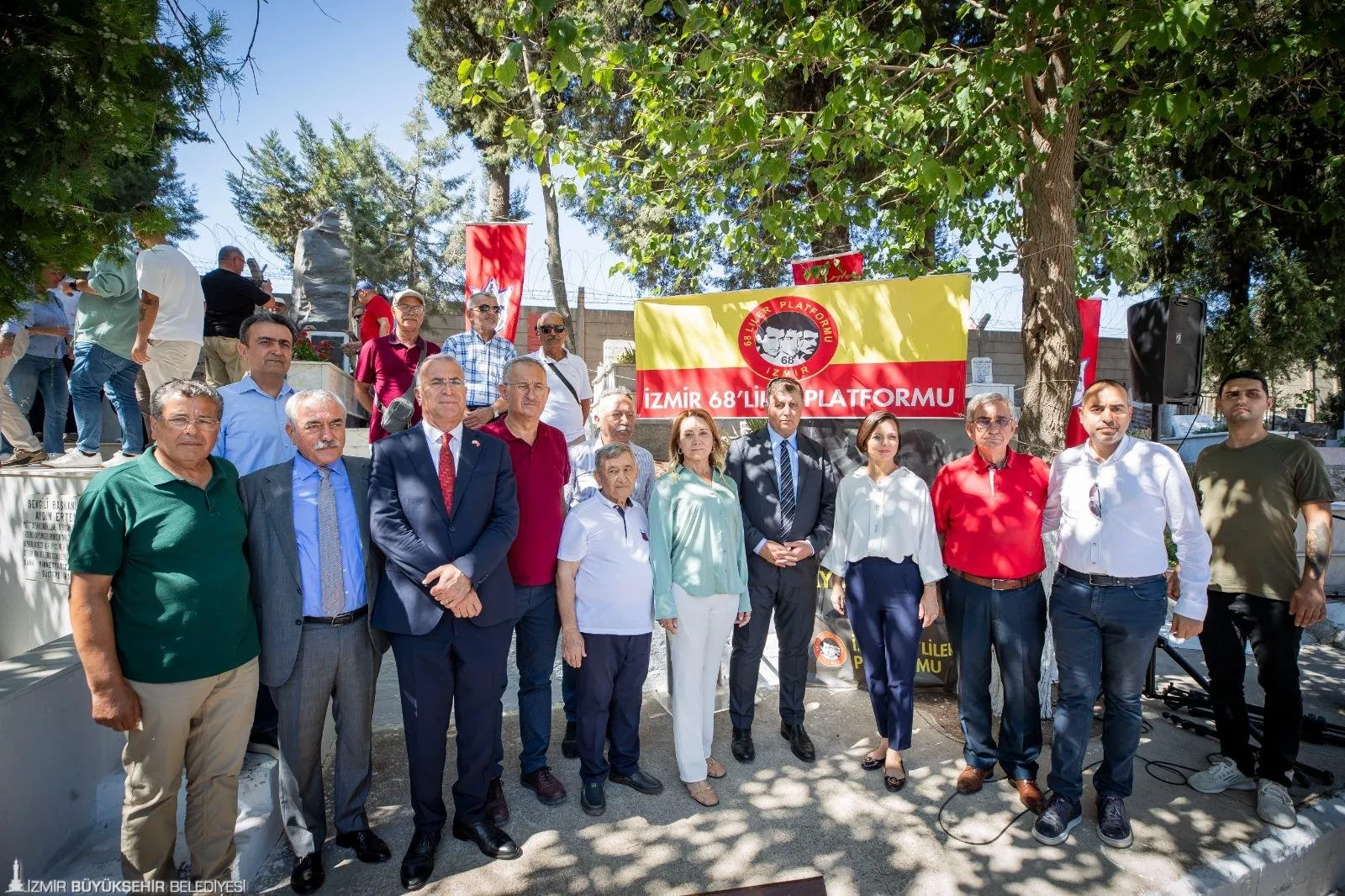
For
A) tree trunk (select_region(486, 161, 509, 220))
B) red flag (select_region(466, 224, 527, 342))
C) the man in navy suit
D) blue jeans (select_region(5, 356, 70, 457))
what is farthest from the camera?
tree trunk (select_region(486, 161, 509, 220))

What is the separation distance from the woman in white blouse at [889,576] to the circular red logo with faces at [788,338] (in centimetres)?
125

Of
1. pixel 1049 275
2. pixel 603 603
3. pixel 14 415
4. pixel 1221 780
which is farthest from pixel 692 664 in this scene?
pixel 14 415

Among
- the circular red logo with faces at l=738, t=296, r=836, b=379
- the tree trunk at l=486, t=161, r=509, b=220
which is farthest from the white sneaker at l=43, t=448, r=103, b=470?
the tree trunk at l=486, t=161, r=509, b=220

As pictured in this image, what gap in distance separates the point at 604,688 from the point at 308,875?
1.44 m

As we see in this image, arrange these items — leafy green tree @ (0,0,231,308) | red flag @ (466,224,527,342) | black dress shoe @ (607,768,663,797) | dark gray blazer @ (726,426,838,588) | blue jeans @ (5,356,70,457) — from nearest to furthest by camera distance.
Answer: leafy green tree @ (0,0,231,308) → black dress shoe @ (607,768,663,797) → dark gray blazer @ (726,426,838,588) → blue jeans @ (5,356,70,457) → red flag @ (466,224,527,342)

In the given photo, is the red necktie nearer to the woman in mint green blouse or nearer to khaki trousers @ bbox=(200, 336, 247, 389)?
the woman in mint green blouse

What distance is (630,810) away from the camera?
3402 millimetres

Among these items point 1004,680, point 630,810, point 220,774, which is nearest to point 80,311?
point 220,774

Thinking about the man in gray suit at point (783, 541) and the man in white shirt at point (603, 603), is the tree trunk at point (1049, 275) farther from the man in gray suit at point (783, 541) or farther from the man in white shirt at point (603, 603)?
the man in white shirt at point (603, 603)

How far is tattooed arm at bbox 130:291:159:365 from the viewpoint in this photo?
4.66m

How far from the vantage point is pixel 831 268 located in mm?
6488

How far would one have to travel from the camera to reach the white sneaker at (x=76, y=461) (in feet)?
16.9

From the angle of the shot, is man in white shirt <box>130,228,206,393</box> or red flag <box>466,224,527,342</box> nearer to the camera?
man in white shirt <box>130,228,206,393</box>

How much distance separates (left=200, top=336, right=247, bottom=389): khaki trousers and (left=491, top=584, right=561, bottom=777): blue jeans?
13.2 ft
